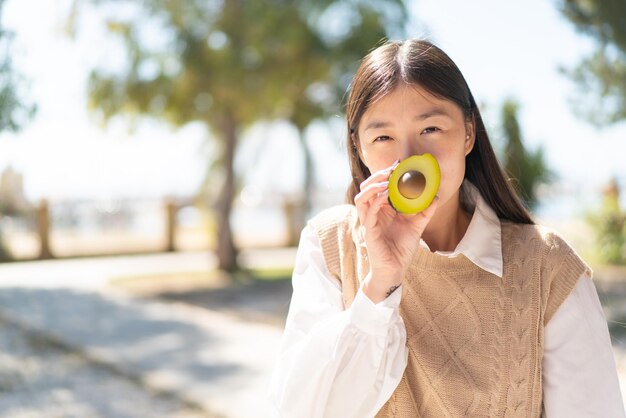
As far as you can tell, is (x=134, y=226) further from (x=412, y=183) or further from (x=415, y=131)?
(x=412, y=183)

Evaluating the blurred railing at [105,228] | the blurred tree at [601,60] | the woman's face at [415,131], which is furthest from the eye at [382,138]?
the blurred railing at [105,228]

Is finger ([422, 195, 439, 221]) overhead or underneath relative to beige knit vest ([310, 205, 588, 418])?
overhead

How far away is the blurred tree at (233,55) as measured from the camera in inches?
384

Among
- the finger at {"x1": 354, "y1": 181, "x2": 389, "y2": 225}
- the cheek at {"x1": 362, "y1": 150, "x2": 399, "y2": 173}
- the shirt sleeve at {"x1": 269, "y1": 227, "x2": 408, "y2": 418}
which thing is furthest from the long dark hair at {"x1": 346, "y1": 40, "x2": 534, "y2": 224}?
the shirt sleeve at {"x1": 269, "y1": 227, "x2": 408, "y2": 418}

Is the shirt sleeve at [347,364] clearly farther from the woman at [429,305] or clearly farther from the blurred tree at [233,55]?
the blurred tree at [233,55]

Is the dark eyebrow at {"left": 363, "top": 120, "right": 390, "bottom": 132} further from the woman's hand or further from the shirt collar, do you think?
the shirt collar

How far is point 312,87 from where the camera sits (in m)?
11.0

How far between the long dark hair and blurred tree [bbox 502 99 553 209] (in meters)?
9.67

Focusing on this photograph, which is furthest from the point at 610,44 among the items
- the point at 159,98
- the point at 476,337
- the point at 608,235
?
the point at 476,337

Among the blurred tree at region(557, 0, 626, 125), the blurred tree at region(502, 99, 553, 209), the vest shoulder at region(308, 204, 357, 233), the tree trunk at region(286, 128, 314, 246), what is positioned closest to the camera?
the vest shoulder at region(308, 204, 357, 233)

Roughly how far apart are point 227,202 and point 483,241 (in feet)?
33.1

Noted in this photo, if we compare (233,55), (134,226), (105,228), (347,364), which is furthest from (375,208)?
(134,226)

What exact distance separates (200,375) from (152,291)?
484cm

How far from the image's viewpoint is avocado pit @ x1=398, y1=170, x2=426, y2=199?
1.51m
